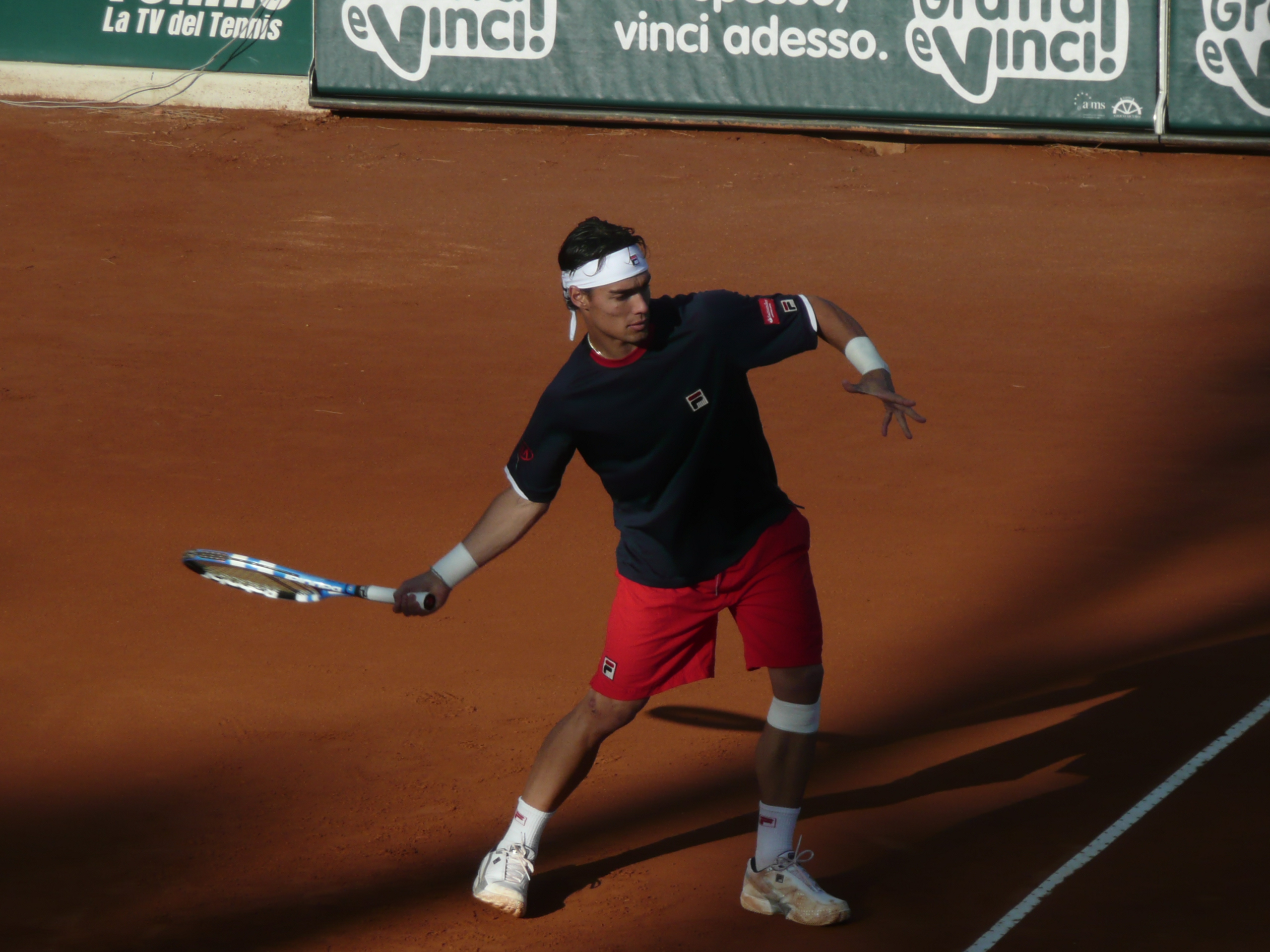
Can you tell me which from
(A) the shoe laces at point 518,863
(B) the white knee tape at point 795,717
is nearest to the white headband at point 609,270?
(B) the white knee tape at point 795,717

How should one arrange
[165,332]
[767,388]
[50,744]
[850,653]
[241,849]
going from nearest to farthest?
[241,849] < [50,744] < [850,653] < [767,388] < [165,332]

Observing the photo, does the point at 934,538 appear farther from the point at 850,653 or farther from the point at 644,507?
the point at 644,507

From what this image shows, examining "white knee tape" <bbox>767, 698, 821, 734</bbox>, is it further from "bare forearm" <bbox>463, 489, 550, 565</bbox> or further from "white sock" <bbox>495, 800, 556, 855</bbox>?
"bare forearm" <bbox>463, 489, 550, 565</bbox>

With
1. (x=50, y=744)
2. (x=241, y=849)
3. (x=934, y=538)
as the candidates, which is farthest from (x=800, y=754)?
(x=934, y=538)

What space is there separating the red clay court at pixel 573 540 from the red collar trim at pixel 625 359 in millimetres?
1738

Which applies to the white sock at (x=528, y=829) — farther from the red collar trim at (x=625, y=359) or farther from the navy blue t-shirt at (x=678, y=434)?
the red collar trim at (x=625, y=359)

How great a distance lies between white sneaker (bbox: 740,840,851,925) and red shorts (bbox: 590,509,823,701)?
24.5 inches

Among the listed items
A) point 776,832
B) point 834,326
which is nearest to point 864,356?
point 834,326

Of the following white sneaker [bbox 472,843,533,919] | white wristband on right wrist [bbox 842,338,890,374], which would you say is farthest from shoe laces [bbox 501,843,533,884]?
white wristband on right wrist [bbox 842,338,890,374]

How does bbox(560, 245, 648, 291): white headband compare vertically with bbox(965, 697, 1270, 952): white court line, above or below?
above

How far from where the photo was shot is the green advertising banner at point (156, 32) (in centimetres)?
1691

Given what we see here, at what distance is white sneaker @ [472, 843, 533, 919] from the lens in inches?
175

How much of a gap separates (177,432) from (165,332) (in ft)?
7.99

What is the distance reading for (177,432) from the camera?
1001 cm
